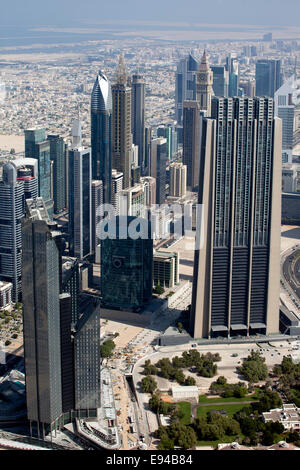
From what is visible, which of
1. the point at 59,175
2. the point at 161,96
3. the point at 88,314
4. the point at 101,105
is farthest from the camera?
the point at 161,96

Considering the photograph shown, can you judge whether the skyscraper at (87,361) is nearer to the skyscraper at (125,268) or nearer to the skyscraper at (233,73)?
the skyscraper at (125,268)

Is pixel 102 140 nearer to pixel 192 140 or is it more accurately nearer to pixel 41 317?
pixel 192 140

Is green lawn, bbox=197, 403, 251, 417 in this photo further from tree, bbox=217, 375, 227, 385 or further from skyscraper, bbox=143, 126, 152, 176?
skyscraper, bbox=143, 126, 152, 176

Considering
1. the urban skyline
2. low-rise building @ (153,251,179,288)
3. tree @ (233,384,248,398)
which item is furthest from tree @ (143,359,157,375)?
low-rise building @ (153,251,179,288)

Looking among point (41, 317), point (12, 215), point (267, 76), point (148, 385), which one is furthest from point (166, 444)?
point (267, 76)

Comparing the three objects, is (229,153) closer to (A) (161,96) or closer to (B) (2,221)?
(B) (2,221)

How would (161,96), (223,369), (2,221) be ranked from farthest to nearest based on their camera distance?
(161,96) < (2,221) < (223,369)

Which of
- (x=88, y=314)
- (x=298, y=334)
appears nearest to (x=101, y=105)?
(x=298, y=334)
